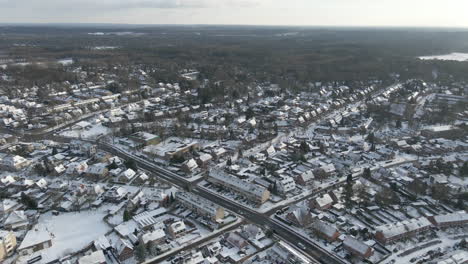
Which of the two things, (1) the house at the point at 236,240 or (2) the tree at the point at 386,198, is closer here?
(1) the house at the point at 236,240

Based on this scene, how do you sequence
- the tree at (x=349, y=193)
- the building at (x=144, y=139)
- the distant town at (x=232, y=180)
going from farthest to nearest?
1. the building at (x=144, y=139)
2. the tree at (x=349, y=193)
3. the distant town at (x=232, y=180)

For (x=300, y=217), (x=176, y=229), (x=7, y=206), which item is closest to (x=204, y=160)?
(x=176, y=229)

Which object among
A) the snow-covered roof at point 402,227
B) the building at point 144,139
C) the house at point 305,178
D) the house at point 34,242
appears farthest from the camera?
the building at point 144,139

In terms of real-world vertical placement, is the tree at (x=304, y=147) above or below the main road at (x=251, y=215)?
above

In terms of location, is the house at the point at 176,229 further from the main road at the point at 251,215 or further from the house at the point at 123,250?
the main road at the point at 251,215

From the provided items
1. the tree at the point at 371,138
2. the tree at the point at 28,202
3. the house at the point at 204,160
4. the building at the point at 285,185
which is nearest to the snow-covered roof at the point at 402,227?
the building at the point at 285,185

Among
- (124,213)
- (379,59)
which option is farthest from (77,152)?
(379,59)

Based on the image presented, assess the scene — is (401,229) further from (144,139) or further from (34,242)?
(144,139)

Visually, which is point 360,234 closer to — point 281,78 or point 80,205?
point 80,205

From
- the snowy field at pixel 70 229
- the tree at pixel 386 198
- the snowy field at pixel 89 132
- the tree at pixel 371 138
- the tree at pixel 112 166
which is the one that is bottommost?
the snowy field at pixel 70 229
